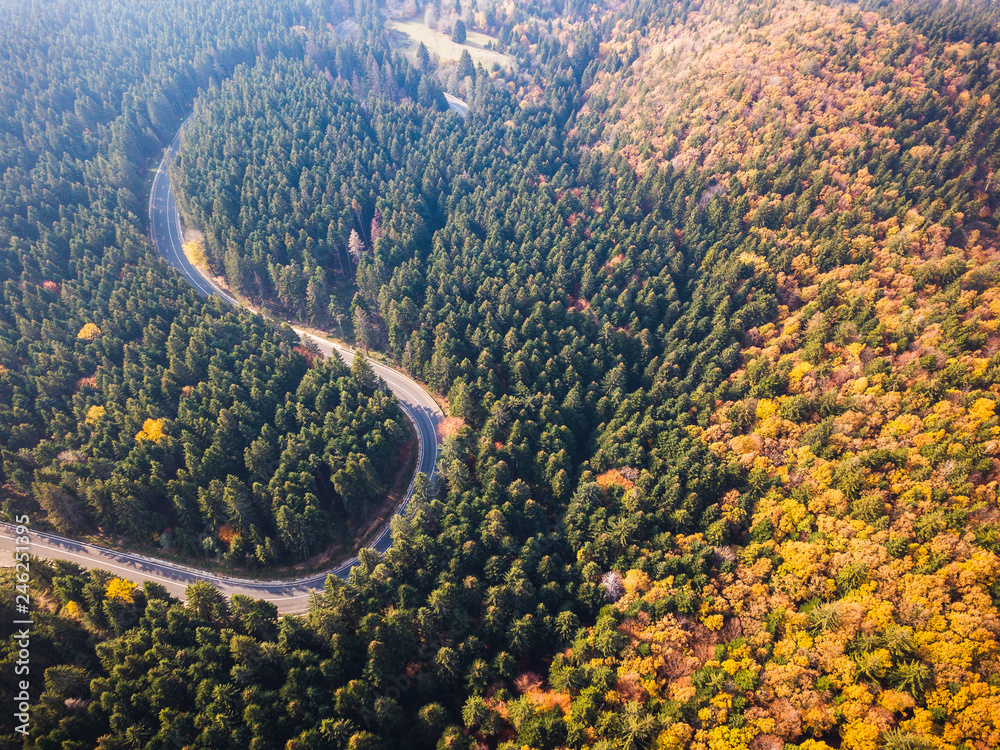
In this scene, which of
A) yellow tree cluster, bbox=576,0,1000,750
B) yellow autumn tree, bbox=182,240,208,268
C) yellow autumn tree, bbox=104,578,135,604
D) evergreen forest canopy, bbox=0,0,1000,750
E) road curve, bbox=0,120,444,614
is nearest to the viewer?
yellow tree cluster, bbox=576,0,1000,750

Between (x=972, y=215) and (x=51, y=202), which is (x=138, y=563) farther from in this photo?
(x=972, y=215)

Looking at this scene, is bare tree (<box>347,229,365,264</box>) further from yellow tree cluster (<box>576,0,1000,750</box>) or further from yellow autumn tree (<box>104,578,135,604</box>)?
yellow tree cluster (<box>576,0,1000,750</box>)

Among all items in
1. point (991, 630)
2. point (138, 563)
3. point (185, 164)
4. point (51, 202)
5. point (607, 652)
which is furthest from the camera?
point (185, 164)

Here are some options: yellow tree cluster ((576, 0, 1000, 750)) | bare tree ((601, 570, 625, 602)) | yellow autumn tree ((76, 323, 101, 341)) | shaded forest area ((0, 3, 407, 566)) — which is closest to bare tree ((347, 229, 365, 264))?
shaded forest area ((0, 3, 407, 566))

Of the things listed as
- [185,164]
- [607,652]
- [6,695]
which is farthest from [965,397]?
[185,164]

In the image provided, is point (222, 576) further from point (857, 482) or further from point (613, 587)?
point (857, 482)

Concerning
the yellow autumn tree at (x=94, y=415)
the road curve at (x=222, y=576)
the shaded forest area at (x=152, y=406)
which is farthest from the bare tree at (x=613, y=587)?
the yellow autumn tree at (x=94, y=415)
